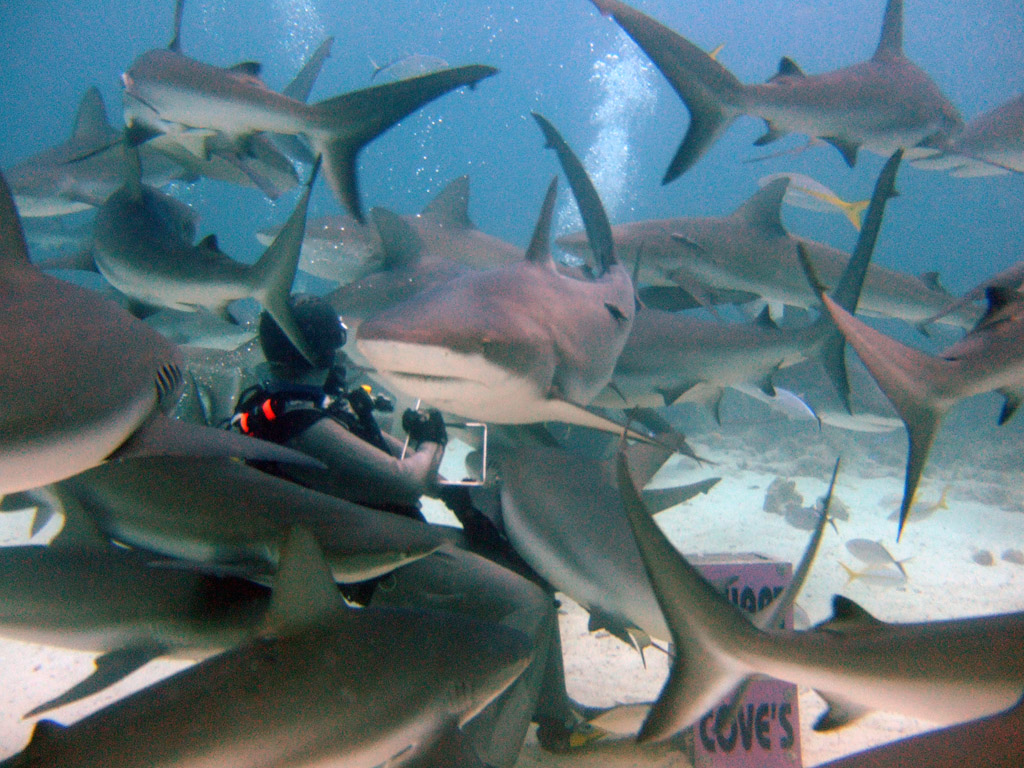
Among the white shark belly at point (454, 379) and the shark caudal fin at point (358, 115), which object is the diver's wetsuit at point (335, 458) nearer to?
the white shark belly at point (454, 379)

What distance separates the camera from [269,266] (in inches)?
88.8

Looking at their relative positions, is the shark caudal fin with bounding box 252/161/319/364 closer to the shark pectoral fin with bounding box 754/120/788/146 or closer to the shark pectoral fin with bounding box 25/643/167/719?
the shark pectoral fin with bounding box 25/643/167/719

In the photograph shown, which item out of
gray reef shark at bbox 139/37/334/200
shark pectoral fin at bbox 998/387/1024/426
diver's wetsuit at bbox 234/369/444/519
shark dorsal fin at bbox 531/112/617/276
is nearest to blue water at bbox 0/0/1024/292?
gray reef shark at bbox 139/37/334/200

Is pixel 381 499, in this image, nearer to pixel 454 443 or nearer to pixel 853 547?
pixel 853 547

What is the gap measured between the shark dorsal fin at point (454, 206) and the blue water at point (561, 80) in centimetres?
3755

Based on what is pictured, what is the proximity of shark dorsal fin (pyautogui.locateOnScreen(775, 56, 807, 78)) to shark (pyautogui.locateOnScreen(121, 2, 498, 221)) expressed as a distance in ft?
6.12

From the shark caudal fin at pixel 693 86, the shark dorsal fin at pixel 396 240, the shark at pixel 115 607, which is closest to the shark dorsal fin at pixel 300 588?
the shark at pixel 115 607

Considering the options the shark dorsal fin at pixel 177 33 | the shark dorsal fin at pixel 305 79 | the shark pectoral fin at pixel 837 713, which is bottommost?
the shark pectoral fin at pixel 837 713

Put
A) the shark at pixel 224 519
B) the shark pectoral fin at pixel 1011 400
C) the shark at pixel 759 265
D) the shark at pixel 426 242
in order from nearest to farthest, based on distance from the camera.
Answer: the shark at pixel 224 519 < the shark pectoral fin at pixel 1011 400 < the shark at pixel 759 265 < the shark at pixel 426 242

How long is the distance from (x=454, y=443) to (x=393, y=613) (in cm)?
1134

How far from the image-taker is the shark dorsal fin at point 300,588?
3.84ft

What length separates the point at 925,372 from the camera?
4.73 feet

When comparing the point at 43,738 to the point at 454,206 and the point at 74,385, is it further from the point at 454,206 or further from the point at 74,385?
the point at 454,206

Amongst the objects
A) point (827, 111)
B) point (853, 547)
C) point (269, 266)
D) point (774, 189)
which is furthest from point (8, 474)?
point (853, 547)
